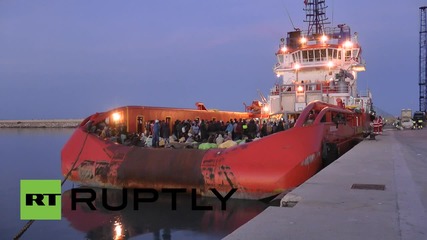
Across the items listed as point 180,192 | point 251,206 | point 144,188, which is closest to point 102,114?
point 144,188

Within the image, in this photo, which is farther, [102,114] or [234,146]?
[102,114]

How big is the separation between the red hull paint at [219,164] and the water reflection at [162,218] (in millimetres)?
476

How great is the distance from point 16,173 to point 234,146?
12624 mm

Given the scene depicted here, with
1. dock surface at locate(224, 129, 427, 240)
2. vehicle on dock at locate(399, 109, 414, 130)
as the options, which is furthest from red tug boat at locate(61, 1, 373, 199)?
vehicle on dock at locate(399, 109, 414, 130)

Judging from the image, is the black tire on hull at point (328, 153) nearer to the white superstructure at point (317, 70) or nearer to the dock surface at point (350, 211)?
the dock surface at point (350, 211)

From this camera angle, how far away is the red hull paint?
11.0m

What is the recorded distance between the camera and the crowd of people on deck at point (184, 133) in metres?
14.3

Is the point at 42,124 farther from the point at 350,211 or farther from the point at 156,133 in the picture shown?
the point at 350,211

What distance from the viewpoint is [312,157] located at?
11539 mm

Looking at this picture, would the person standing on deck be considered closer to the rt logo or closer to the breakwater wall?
the rt logo

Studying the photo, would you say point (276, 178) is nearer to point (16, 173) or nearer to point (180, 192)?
point (180, 192)

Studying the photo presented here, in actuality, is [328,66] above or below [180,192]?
above

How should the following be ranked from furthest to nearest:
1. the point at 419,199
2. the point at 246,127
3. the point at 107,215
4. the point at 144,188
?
the point at 246,127 < the point at 144,188 < the point at 107,215 < the point at 419,199

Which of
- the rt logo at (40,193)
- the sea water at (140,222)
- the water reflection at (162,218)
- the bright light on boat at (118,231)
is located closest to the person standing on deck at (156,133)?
the sea water at (140,222)
